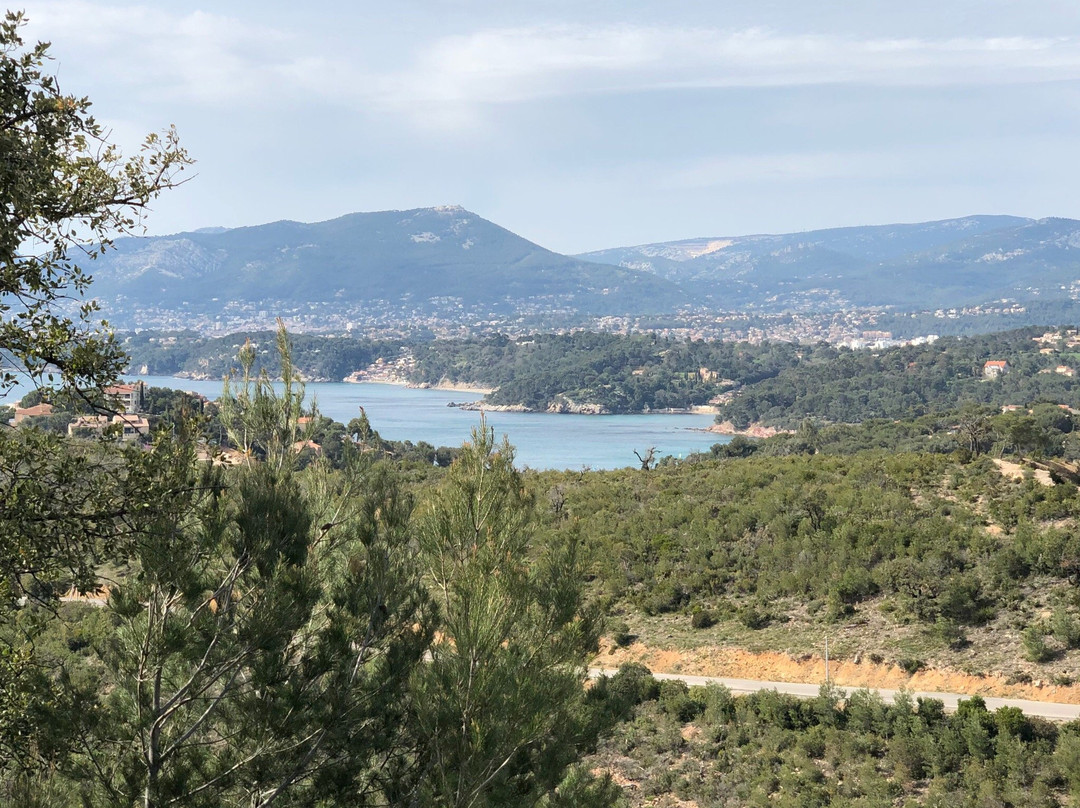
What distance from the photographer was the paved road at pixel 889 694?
40.8ft

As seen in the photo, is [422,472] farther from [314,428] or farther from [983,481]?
[314,428]

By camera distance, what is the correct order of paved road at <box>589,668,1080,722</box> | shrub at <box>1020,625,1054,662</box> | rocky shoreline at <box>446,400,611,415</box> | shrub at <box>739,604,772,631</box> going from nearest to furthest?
paved road at <box>589,668,1080,722</box>, shrub at <box>1020,625,1054,662</box>, shrub at <box>739,604,772,631</box>, rocky shoreline at <box>446,400,611,415</box>

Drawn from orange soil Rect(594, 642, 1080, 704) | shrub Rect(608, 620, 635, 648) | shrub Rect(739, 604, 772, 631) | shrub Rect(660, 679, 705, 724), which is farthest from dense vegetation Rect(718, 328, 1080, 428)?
shrub Rect(660, 679, 705, 724)

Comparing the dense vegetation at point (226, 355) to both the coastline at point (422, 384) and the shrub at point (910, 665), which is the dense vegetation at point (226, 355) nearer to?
the coastline at point (422, 384)

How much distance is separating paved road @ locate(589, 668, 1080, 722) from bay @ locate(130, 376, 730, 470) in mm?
44885

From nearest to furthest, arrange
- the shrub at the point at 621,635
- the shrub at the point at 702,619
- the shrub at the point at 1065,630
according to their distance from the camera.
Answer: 1. the shrub at the point at 1065,630
2. the shrub at the point at 621,635
3. the shrub at the point at 702,619

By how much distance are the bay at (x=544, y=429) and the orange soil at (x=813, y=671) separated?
1711 inches

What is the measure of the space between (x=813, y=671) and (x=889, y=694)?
1.53m

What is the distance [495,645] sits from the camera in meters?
4.17

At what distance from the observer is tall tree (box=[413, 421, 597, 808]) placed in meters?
4.17

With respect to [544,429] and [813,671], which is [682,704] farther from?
[544,429]

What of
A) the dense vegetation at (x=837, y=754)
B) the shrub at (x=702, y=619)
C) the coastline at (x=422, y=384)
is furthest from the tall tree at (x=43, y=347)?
the coastline at (x=422, y=384)

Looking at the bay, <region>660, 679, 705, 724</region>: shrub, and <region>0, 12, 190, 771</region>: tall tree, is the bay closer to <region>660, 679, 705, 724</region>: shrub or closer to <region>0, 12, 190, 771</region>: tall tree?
<region>660, 679, 705, 724</region>: shrub

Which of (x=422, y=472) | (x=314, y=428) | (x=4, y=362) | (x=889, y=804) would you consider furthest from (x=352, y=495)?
(x=422, y=472)
